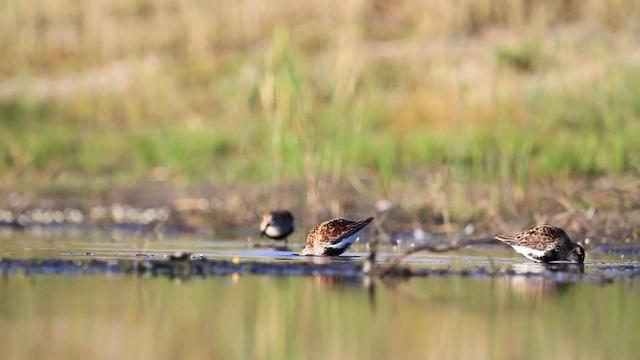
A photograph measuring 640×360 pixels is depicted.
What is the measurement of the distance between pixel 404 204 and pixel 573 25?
10.9m

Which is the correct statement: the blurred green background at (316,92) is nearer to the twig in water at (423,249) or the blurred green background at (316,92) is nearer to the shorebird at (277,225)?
the shorebird at (277,225)

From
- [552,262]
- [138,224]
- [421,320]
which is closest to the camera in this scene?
[421,320]

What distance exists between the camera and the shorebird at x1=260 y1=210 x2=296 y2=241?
12273mm

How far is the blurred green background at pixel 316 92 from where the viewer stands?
564 inches

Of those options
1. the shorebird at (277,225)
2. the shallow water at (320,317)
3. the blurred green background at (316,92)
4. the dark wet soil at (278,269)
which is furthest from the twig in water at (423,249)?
the blurred green background at (316,92)

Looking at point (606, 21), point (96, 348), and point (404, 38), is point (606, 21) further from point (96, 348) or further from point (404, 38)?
point (96, 348)

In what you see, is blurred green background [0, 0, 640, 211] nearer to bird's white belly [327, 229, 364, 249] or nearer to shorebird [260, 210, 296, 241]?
shorebird [260, 210, 296, 241]

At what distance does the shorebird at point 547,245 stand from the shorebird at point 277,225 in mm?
2397

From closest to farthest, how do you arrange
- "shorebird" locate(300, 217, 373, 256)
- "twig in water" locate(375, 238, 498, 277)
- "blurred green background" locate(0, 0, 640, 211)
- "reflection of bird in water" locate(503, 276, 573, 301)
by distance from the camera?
"twig in water" locate(375, 238, 498, 277), "reflection of bird in water" locate(503, 276, 573, 301), "shorebird" locate(300, 217, 373, 256), "blurred green background" locate(0, 0, 640, 211)

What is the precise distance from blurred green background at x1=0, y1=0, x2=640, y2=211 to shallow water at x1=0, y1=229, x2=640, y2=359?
160 inches

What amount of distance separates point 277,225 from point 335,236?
1.60 metres

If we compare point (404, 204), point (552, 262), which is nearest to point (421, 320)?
point (552, 262)

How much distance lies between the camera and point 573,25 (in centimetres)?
2492

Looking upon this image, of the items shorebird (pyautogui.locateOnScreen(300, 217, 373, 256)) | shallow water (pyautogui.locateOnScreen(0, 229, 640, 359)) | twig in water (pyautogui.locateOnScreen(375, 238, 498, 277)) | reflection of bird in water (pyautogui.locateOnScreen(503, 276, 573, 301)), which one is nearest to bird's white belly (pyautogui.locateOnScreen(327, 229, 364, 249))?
shorebird (pyautogui.locateOnScreen(300, 217, 373, 256))
